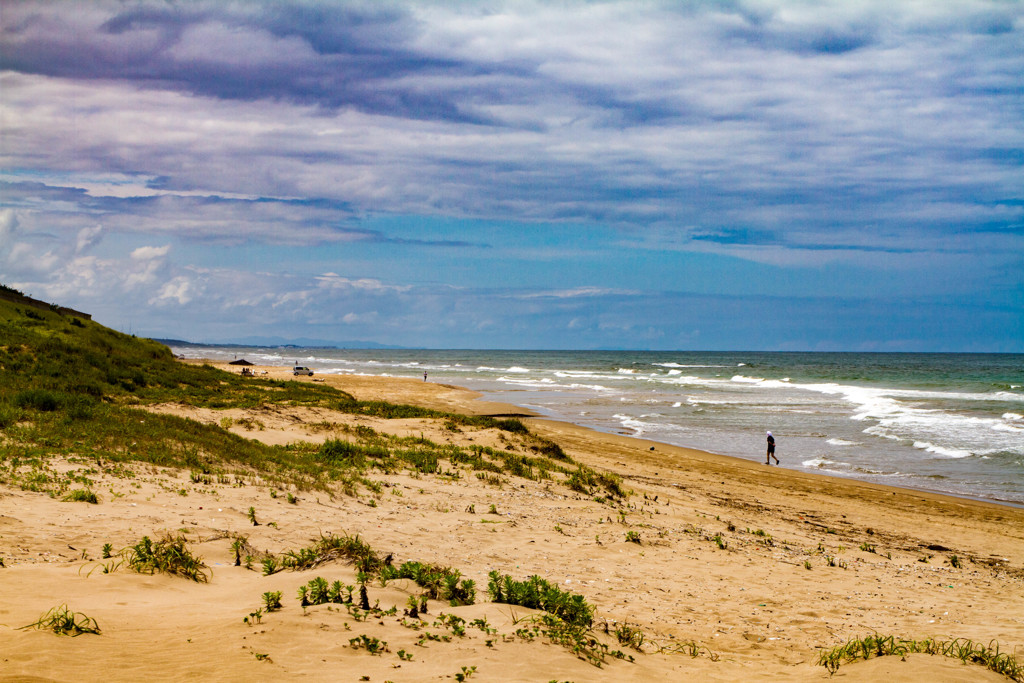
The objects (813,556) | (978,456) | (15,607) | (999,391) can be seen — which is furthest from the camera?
(999,391)

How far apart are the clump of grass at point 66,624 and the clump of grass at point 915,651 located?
6.77 m

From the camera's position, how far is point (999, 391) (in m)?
58.2

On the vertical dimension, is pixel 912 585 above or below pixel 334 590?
below

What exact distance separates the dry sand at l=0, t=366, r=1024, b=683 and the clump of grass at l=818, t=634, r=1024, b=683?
20cm

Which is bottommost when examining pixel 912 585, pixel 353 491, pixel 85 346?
pixel 912 585

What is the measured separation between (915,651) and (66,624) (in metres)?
7.97

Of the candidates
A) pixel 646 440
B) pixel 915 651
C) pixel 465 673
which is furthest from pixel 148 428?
pixel 646 440

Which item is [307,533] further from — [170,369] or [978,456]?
[978,456]

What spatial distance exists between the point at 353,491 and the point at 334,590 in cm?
554

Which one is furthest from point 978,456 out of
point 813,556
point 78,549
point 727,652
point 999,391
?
point 999,391

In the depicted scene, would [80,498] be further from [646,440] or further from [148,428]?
[646,440]

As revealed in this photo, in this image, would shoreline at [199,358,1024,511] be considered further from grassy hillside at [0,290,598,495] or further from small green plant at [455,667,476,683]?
small green plant at [455,667,476,683]

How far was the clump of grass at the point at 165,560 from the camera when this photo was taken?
7.29m

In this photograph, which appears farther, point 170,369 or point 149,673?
point 170,369
